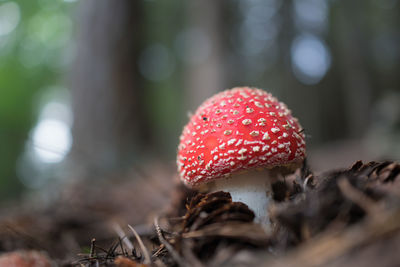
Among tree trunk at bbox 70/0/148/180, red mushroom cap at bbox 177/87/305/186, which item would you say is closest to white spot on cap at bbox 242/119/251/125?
red mushroom cap at bbox 177/87/305/186

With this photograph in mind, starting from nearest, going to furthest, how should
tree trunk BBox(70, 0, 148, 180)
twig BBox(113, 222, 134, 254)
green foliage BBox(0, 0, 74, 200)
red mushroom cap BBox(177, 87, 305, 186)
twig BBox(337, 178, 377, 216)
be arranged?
twig BBox(337, 178, 377, 216), red mushroom cap BBox(177, 87, 305, 186), twig BBox(113, 222, 134, 254), tree trunk BBox(70, 0, 148, 180), green foliage BBox(0, 0, 74, 200)

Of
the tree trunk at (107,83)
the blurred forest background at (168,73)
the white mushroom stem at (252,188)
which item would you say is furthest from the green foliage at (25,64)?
the white mushroom stem at (252,188)

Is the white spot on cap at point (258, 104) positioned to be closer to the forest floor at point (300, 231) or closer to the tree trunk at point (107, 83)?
the forest floor at point (300, 231)

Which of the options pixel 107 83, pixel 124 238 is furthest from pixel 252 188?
pixel 107 83

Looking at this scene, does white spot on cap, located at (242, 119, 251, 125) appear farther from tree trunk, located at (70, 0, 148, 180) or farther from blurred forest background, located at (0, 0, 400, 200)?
tree trunk, located at (70, 0, 148, 180)

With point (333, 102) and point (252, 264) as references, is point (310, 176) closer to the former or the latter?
point (252, 264)

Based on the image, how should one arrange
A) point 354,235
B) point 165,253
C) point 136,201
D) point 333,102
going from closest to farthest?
1. point 354,235
2. point 165,253
3. point 136,201
4. point 333,102

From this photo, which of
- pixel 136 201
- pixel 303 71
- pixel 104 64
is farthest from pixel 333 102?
pixel 136 201

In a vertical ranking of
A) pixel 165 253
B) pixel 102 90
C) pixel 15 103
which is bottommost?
pixel 165 253
